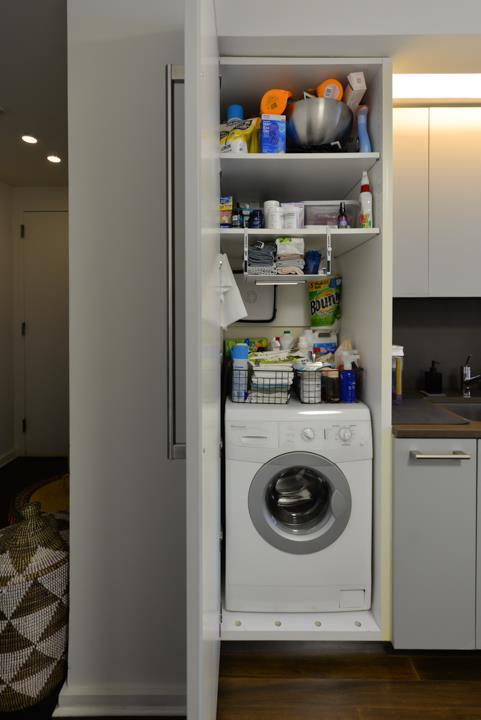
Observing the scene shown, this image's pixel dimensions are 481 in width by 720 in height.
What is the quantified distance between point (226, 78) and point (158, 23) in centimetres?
38

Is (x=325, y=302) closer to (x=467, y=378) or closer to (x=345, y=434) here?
(x=345, y=434)

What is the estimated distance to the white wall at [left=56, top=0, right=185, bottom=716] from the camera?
1.42 meters

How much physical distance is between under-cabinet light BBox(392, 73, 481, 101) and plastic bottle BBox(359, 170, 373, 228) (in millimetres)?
496

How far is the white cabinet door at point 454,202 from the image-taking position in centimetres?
204

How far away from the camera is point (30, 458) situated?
4191 mm

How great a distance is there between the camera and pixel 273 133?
5.57 feet

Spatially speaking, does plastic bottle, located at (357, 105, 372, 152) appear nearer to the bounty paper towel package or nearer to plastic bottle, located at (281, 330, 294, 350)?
the bounty paper towel package

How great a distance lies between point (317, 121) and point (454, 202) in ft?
2.74

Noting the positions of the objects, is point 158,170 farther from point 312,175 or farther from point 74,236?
point 312,175

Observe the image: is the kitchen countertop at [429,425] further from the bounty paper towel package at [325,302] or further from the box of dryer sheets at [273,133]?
the box of dryer sheets at [273,133]

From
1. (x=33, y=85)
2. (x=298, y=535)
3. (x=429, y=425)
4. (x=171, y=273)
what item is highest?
(x=33, y=85)

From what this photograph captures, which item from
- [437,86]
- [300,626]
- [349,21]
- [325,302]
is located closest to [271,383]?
[325,302]

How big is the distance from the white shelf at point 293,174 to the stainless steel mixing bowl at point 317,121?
0.35 ft

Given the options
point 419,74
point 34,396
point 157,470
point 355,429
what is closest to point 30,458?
point 34,396
